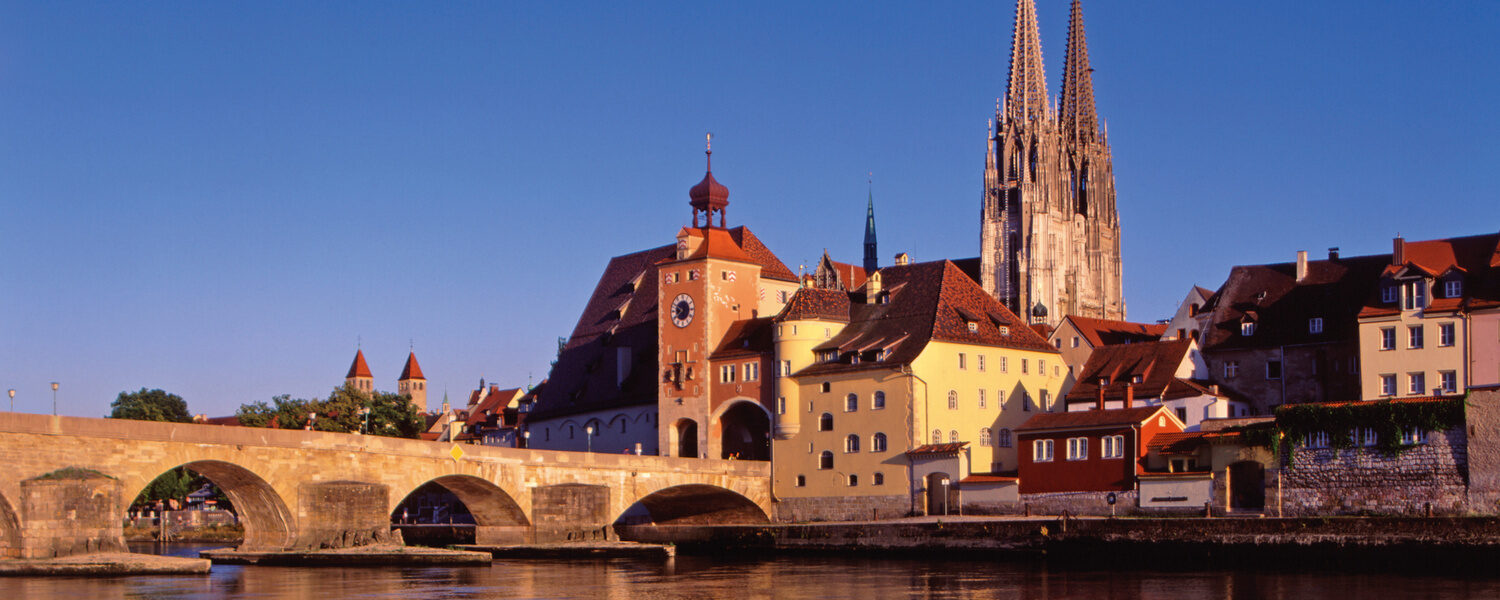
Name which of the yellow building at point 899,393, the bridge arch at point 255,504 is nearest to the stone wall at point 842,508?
the yellow building at point 899,393

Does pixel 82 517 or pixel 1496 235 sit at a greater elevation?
pixel 1496 235

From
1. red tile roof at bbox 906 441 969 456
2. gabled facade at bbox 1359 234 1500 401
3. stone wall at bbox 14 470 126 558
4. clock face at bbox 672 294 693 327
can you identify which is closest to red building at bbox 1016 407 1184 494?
red tile roof at bbox 906 441 969 456

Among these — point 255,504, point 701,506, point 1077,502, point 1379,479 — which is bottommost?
point 701,506

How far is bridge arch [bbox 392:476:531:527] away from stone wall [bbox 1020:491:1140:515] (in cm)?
2050

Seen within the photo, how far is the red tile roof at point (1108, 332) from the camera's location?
302 ft

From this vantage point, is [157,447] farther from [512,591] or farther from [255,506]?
[512,591]

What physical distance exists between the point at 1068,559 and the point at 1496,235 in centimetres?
2520

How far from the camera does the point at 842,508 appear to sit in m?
81.1

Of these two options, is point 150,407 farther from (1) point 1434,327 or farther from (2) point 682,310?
(1) point 1434,327

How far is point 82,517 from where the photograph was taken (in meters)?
55.4

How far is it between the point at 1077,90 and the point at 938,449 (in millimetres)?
90991

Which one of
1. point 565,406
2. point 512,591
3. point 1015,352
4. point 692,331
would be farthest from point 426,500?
point 512,591

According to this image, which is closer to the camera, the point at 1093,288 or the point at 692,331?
the point at 692,331

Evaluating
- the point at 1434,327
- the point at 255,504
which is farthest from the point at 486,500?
the point at 1434,327
